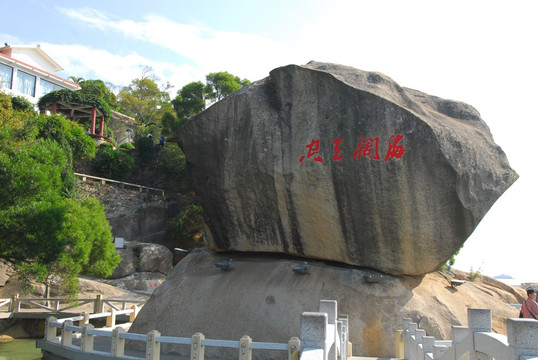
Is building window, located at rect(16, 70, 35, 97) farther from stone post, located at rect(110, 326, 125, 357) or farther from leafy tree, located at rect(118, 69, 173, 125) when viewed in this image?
stone post, located at rect(110, 326, 125, 357)

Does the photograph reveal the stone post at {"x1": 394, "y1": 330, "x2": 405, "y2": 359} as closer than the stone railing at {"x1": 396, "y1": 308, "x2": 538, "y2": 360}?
No

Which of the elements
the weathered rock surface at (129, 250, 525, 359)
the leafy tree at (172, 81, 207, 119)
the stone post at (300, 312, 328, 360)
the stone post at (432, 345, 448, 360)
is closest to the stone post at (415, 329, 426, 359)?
the stone post at (432, 345, 448, 360)

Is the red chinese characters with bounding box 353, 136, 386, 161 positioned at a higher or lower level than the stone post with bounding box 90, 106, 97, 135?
lower

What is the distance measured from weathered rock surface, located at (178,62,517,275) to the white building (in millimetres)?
23766

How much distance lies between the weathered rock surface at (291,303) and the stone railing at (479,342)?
1132mm

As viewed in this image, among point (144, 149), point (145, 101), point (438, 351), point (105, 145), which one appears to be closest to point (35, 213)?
point (438, 351)

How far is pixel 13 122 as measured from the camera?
1244cm

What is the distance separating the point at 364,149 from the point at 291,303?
3.22 metres

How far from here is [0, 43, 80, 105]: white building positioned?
30266mm

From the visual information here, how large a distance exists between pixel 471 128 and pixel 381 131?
2.40 m

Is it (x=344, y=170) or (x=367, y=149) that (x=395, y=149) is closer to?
(x=367, y=149)

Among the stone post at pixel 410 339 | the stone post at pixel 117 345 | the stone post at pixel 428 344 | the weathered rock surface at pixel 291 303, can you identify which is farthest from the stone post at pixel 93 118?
the stone post at pixel 428 344

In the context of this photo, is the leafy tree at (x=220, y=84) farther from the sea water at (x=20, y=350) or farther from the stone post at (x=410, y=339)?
the stone post at (x=410, y=339)

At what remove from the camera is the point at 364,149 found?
9000 millimetres
